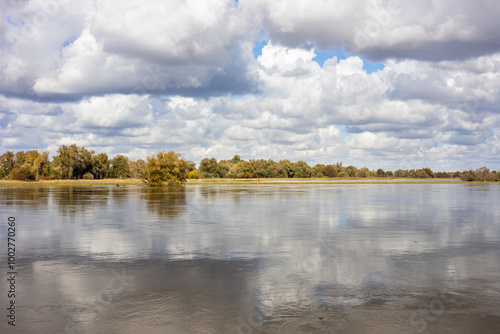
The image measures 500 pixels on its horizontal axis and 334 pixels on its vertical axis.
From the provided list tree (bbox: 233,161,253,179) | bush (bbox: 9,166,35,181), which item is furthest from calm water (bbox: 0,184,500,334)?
tree (bbox: 233,161,253,179)

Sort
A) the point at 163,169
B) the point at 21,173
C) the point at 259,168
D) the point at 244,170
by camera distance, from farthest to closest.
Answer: the point at 259,168, the point at 244,170, the point at 21,173, the point at 163,169

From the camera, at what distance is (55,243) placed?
17.2 m

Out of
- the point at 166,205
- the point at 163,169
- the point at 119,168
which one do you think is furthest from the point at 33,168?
the point at 166,205

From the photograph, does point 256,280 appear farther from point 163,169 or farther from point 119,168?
point 119,168

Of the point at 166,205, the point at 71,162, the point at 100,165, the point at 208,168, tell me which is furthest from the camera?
the point at 208,168

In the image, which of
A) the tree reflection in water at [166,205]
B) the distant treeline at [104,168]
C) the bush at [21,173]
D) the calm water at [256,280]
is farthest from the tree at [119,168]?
the calm water at [256,280]

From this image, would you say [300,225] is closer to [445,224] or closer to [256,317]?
[445,224]

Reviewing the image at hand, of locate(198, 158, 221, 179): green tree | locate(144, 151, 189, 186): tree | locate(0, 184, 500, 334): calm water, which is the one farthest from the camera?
locate(198, 158, 221, 179): green tree

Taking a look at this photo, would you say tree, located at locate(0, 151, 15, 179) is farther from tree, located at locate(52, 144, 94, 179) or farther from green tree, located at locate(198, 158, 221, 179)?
green tree, located at locate(198, 158, 221, 179)

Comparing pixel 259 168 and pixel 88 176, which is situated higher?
pixel 259 168

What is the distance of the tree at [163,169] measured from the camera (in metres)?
90.4

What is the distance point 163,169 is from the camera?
91875 mm

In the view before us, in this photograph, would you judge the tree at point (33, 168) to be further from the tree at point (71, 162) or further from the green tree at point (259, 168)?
the green tree at point (259, 168)

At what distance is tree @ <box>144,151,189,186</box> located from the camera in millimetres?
90375
